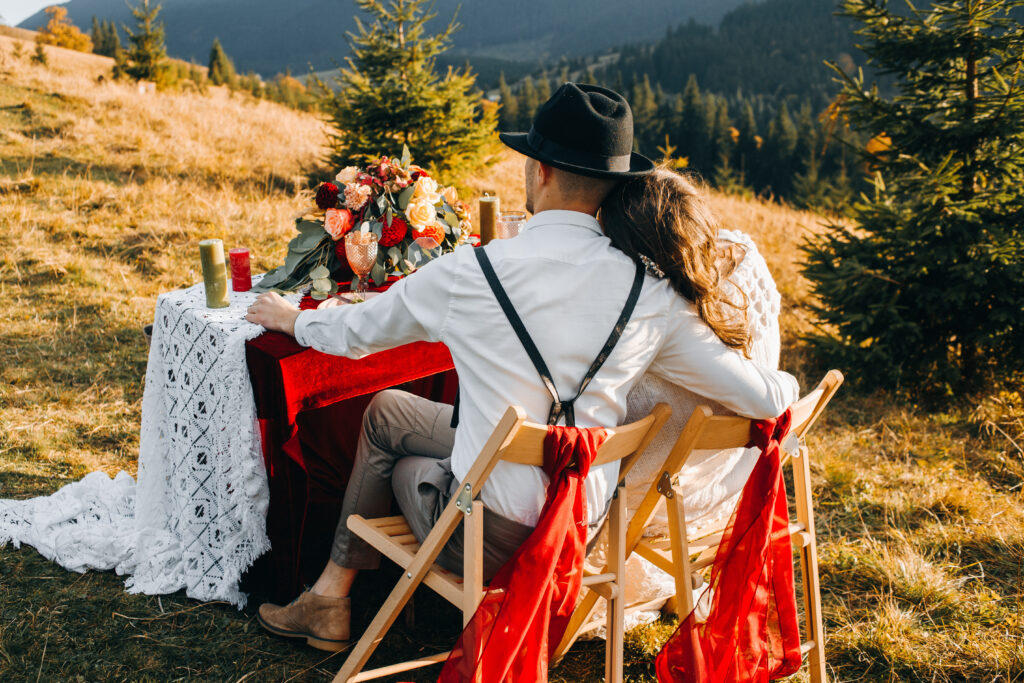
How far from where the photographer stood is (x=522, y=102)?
192 feet

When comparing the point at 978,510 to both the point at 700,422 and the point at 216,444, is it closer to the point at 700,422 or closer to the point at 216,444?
the point at 700,422

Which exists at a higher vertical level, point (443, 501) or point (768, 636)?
point (443, 501)

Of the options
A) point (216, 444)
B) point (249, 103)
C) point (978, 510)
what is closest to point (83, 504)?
point (216, 444)

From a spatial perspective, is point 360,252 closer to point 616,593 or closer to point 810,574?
point 616,593

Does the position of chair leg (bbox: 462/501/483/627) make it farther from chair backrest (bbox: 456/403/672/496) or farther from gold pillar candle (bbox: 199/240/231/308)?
gold pillar candle (bbox: 199/240/231/308)

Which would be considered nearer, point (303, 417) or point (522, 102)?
point (303, 417)

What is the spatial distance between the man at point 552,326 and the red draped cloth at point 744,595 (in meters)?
0.19

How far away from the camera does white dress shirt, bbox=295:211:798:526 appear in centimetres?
171

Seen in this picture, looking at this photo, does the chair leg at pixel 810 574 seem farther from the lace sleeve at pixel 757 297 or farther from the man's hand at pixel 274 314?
the man's hand at pixel 274 314

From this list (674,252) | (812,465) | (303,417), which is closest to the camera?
(674,252)

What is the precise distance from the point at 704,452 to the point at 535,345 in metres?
0.80

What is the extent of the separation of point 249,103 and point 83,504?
1281 cm

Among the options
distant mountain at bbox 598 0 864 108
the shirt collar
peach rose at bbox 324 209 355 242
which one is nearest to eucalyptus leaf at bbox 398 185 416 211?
peach rose at bbox 324 209 355 242

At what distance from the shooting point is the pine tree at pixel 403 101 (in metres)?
8.00
